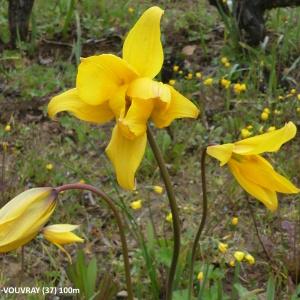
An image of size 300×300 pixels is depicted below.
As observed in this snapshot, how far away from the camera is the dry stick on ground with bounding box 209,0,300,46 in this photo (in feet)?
13.3

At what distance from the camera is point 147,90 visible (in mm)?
1221

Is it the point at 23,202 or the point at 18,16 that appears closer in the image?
the point at 23,202

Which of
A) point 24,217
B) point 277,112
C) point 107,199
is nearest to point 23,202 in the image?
point 24,217

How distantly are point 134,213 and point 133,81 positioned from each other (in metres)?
1.70

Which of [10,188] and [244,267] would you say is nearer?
[244,267]

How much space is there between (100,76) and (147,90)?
3.8 inches

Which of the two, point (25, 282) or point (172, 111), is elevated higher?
point (172, 111)

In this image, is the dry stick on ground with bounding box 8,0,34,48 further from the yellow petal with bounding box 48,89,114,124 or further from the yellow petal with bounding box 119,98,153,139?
the yellow petal with bounding box 119,98,153,139

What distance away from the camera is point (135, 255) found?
257 cm

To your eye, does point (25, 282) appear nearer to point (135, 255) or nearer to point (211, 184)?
point (135, 255)

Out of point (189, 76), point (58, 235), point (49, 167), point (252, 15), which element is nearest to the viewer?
point (58, 235)

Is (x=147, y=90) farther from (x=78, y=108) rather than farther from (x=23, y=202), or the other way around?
(x=23, y=202)

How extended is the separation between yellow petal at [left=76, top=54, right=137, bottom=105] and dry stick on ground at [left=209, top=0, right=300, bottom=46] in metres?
2.89

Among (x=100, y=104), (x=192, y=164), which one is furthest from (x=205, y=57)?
(x=100, y=104)
